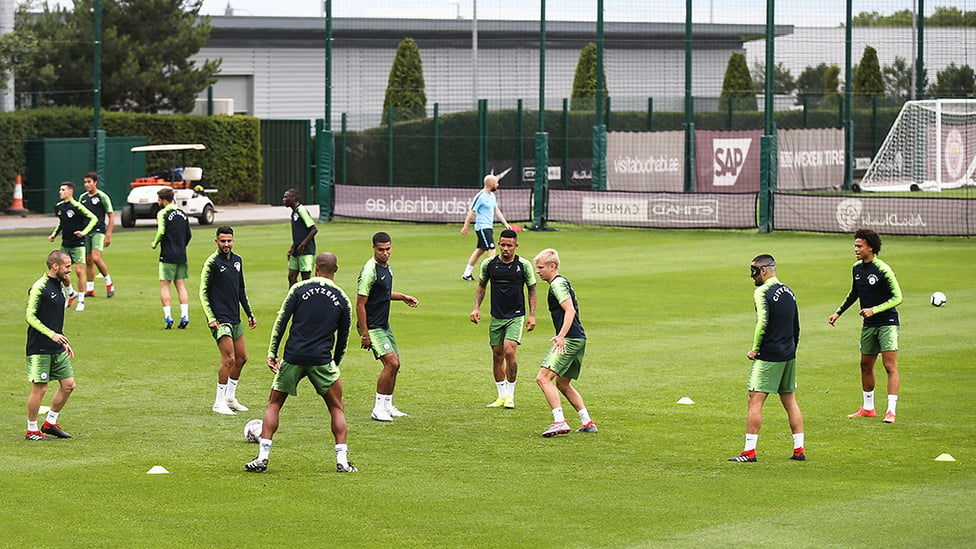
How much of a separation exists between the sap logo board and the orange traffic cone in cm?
2416

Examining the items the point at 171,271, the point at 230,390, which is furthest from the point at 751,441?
the point at 171,271

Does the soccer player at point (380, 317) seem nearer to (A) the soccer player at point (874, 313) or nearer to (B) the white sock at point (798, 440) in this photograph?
(B) the white sock at point (798, 440)

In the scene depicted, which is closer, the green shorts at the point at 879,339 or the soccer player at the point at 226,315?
the green shorts at the point at 879,339

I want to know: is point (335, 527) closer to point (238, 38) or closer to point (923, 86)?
point (923, 86)

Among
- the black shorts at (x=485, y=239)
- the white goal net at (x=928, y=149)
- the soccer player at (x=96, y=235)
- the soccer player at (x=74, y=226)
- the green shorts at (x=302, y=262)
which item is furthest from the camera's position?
the white goal net at (x=928, y=149)

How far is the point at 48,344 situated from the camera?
13.6 meters

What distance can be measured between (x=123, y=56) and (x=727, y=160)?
22.9 metres

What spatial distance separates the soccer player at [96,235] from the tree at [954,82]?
3751 cm

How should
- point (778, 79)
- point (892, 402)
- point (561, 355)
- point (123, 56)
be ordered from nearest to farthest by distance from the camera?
point (561, 355) → point (892, 402) → point (123, 56) → point (778, 79)

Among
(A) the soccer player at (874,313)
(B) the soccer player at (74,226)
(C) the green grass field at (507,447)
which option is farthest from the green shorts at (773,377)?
(B) the soccer player at (74,226)

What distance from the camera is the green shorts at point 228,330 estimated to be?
15.3 m

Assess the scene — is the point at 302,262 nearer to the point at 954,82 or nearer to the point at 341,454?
the point at 341,454

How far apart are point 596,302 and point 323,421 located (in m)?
10.3

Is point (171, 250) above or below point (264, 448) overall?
above
